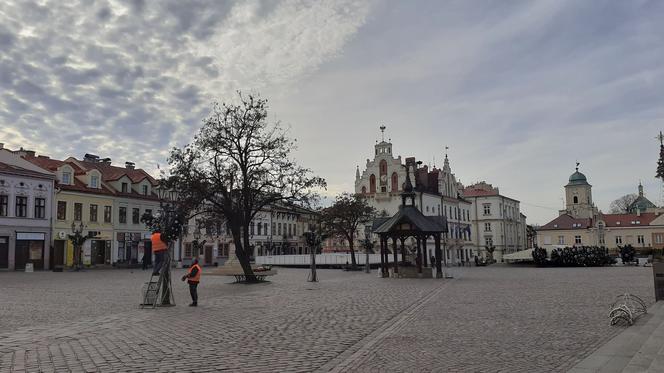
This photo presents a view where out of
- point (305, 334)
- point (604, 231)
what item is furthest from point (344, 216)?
point (604, 231)

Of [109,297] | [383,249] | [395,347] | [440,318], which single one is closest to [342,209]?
[383,249]

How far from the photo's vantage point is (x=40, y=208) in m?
49.7

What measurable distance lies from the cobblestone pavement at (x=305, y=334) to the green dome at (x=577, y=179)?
108582mm

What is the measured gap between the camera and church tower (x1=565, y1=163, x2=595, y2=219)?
4651 inches

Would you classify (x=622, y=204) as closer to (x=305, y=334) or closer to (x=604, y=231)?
(x=604, y=231)

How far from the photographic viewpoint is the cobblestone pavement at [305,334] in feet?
29.9

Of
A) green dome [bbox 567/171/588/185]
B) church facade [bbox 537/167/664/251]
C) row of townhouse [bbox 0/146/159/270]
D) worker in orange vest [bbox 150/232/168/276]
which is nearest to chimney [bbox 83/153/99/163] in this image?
row of townhouse [bbox 0/146/159/270]

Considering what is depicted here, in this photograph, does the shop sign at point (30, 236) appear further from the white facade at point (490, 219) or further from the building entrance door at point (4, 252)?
the white facade at point (490, 219)

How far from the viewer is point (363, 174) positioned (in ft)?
254

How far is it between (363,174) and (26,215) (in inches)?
1680

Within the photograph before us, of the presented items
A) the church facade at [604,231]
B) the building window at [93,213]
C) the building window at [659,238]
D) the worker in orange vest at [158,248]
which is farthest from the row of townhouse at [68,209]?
the building window at [659,238]

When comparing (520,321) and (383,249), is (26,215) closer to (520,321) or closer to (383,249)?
(383,249)

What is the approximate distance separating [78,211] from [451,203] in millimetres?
53647

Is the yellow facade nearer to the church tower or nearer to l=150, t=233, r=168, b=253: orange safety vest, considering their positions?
l=150, t=233, r=168, b=253: orange safety vest
